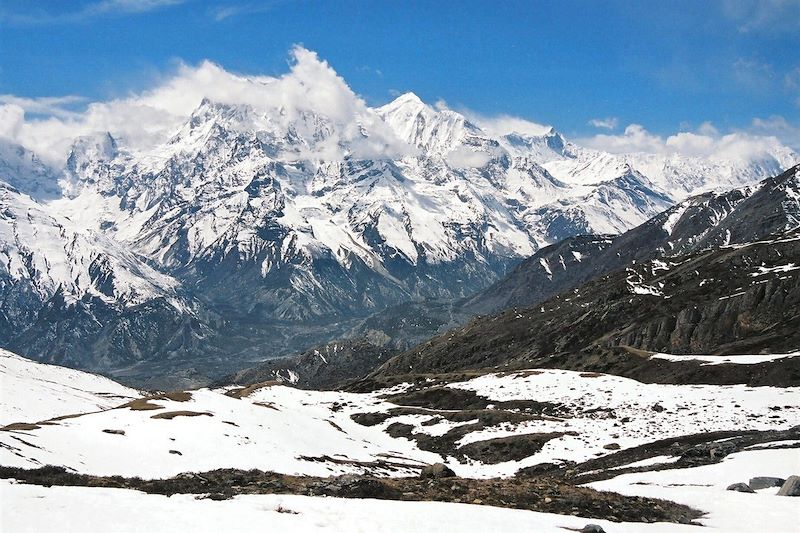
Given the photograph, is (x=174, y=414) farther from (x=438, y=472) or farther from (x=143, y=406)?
(x=438, y=472)

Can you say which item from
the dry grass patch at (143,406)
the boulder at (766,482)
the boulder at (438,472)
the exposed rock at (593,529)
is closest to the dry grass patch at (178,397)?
the dry grass patch at (143,406)

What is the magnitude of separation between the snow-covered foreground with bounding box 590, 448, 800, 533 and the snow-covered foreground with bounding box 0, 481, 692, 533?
3.08 meters

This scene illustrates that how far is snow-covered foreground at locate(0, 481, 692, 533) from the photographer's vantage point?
21672 millimetres

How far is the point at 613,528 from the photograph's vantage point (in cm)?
2403

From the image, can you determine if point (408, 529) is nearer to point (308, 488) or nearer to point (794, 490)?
point (308, 488)

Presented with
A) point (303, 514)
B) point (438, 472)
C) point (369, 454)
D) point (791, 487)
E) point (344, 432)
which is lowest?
point (369, 454)

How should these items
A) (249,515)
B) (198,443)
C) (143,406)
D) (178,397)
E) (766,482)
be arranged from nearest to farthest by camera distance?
(249,515)
(766,482)
(198,443)
(143,406)
(178,397)

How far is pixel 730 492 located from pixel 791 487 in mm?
2478

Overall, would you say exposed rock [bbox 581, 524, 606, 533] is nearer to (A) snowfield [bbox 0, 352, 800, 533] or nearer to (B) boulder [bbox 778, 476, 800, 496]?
(A) snowfield [bbox 0, 352, 800, 533]

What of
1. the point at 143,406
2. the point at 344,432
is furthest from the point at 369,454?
the point at 143,406

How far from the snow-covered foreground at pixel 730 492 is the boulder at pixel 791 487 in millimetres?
589

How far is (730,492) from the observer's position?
100ft

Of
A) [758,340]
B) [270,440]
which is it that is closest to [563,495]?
[270,440]

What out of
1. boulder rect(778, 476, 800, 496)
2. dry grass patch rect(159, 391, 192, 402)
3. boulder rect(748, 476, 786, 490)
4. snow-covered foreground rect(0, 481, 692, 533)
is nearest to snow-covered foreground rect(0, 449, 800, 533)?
snow-covered foreground rect(0, 481, 692, 533)
